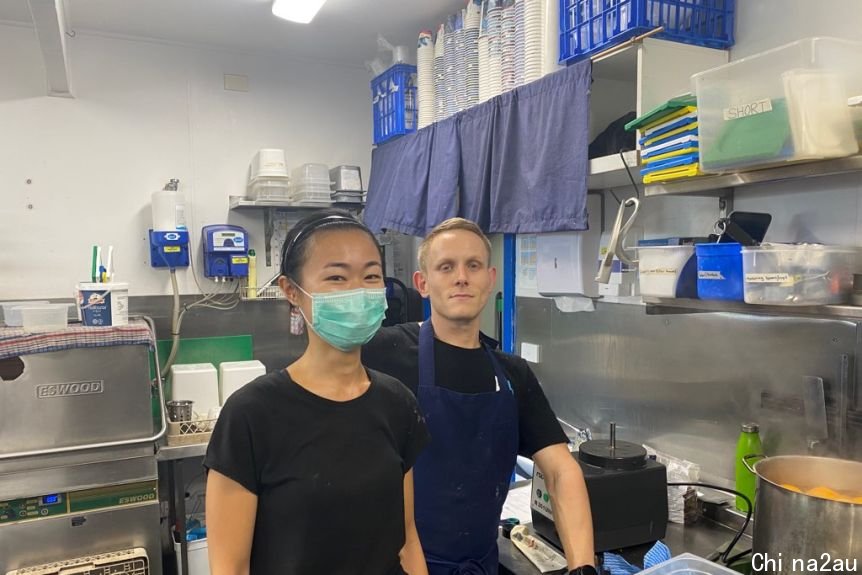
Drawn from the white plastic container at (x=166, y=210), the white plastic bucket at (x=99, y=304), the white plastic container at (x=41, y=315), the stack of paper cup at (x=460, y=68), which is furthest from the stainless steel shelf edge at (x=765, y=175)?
the white plastic container at (x=166, y=210)

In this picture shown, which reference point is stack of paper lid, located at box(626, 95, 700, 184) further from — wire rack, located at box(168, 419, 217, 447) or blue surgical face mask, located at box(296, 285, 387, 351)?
wire rack, located at box(168, 419, 217, 447)

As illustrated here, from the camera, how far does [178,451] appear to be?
2.56 meters

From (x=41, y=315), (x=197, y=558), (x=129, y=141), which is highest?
(x=129, y=141)

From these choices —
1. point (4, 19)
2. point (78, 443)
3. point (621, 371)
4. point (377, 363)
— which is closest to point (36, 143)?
point (4, 19)

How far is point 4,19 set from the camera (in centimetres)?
301

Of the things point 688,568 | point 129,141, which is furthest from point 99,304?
point 688,568

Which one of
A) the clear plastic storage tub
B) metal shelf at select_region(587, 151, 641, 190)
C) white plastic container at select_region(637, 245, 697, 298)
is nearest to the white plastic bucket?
metal shelf at select_region(587, 151, 641, 190)

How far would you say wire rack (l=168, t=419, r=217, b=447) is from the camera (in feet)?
8.50

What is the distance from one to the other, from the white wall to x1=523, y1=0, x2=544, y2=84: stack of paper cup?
186cm

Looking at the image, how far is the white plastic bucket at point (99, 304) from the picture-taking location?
236 centimetres

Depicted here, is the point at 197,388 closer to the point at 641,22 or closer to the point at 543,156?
the point at 543,156

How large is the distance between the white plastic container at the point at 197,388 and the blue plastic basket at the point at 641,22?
7.17 feet

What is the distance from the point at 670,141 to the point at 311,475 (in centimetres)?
122

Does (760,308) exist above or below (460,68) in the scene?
below
